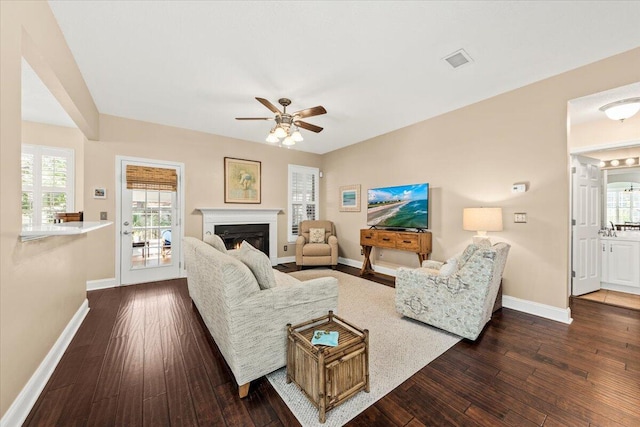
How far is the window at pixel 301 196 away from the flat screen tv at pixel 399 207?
1.74 metres

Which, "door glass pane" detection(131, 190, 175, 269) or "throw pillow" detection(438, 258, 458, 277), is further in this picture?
"door glass pane" detection(131, 190, 175, 269)

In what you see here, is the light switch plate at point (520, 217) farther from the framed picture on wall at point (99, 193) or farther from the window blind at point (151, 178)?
the framed picture on wall at point (99, 193)

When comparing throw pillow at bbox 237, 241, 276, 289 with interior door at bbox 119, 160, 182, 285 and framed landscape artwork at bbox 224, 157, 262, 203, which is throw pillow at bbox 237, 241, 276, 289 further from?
framed landscape artwork at bbox 224, 157, 262, 203

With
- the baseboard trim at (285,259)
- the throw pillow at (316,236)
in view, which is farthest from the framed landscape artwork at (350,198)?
the baseboard trim at (285,259)

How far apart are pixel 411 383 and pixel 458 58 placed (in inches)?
117

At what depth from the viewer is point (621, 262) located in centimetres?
384

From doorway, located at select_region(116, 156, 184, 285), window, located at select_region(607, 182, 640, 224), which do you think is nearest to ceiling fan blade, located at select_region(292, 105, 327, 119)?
doorway, located at select_region(116, 156, 184, 285)

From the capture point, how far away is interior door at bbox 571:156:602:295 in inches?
144

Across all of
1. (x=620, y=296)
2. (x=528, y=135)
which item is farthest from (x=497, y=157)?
(x=620, y=296)

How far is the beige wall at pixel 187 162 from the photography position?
3938mm

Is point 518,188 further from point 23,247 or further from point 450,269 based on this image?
point 23,247

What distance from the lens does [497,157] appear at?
337cm

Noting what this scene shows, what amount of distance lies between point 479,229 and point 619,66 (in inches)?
79.6

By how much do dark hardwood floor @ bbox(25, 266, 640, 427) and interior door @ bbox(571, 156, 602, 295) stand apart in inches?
44.8
